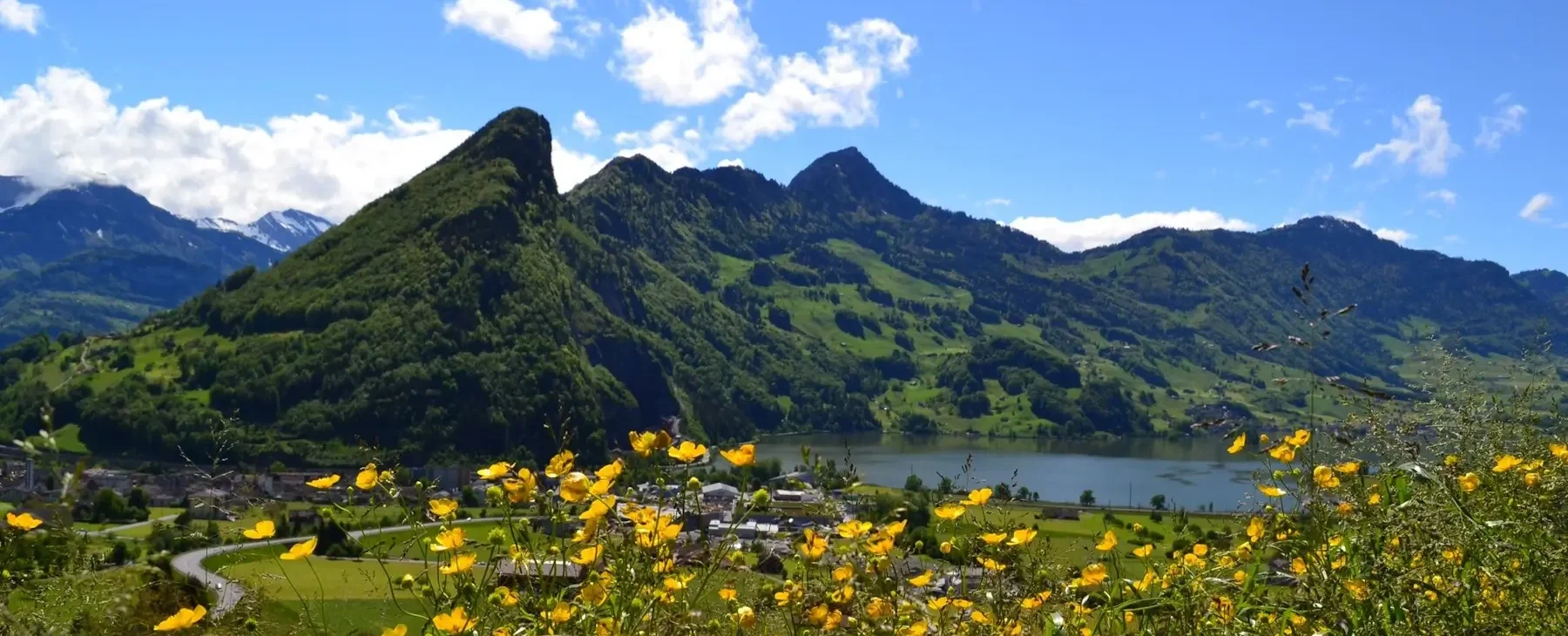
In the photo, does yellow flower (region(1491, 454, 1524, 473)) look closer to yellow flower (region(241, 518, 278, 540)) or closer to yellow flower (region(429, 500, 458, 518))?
yellow flower (region(429, 500, 458, 518))

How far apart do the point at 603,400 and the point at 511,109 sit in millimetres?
76496

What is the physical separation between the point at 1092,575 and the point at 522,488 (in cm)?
157

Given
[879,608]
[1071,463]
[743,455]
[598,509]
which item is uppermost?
[743,455]

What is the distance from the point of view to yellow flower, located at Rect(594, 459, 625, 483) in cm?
254

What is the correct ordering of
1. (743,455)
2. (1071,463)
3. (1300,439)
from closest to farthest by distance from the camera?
(743,455)
(1300,439)
(1071,463)

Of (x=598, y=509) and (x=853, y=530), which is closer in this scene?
(x=598, y=509)

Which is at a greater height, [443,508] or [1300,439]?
[1300,439]

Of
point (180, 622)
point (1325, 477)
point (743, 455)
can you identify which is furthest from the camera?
point (1325, 477)

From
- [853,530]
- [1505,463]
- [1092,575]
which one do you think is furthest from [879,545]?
[1505,463]

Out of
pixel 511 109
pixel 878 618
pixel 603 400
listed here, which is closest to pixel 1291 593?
pixel 878 618

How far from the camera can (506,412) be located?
122062mm

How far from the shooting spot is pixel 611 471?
2.58 m

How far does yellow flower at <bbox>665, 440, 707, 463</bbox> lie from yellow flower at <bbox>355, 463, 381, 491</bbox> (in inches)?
29.1

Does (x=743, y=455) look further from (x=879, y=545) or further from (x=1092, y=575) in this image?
(x=1092, y=575)
